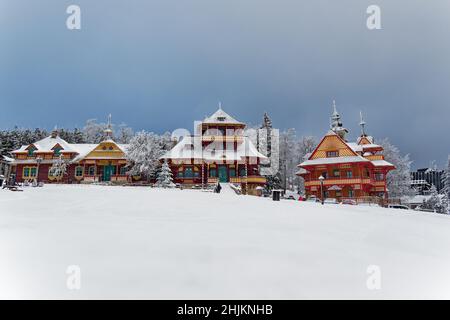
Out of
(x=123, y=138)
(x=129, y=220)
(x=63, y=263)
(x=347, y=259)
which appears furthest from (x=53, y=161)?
(x=347, y=259)

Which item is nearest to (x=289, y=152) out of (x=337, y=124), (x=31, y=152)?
(x=337, y=124)

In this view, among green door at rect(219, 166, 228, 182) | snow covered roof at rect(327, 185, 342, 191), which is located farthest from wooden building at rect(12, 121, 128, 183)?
snow covered roof at rect(327, 185, 342, 191)

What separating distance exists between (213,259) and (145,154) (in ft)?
116

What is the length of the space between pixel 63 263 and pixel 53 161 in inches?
1837

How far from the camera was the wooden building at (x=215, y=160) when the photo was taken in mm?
38031

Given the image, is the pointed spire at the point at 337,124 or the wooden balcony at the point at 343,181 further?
the pointed spire at the point at 337,124

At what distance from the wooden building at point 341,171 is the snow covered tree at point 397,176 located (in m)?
7.01

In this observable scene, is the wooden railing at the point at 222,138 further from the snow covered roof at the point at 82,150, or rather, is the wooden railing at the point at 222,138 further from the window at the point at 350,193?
the snow covered roof at the point at 82,150

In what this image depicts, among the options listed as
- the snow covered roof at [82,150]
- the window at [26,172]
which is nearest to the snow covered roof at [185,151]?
the snow covered roof at [82,150]

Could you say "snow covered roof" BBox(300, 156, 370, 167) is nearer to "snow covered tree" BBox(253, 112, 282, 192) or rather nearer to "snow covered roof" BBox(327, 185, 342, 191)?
"snow covered roof" BBox(327, 185, 342, 191)

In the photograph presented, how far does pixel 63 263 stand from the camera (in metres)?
5.55

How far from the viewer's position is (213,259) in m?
5.82

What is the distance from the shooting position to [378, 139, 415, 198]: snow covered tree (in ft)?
150
